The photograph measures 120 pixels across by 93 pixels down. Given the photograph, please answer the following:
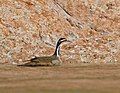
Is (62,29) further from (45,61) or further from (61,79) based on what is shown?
(61,79)

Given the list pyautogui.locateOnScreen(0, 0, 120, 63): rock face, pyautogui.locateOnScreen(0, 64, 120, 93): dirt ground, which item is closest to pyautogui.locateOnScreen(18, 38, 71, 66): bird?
pyautogui.locateOnScreen(0, 64, 120, 93): dirt ground

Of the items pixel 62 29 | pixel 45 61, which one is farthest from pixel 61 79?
pixel 62 29

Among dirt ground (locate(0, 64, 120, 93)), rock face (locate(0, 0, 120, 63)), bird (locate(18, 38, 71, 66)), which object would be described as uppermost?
rock face (locate(0, 0, 120, 63))

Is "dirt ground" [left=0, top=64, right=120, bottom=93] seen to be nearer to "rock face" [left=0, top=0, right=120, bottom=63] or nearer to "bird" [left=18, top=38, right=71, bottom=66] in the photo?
"bird" [left=18, top=38, right=71, bottom=66]

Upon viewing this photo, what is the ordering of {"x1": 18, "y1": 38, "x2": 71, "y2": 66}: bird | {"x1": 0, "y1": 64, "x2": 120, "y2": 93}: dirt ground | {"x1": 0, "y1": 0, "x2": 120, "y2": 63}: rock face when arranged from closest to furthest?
1. {"x1": 0, "y1": 64, "x2": 120, "y2": 93}: dirt ground
2. {"x1": 18, "y1": 38, "x2": 71, "y2": 66}: bird
3. {"x1": 0, "y1": 0, "x2": 120, "y2": 63}: rock face

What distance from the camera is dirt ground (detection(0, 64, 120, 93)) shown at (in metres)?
16.0

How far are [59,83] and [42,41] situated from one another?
32.9 feet

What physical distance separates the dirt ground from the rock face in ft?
8.75

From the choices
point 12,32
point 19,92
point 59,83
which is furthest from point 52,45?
point 19,92

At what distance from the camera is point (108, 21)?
31.5 meters

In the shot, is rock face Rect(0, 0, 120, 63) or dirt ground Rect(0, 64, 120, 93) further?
rock face Rect(0, 0, 120, 63)

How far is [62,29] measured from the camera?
29.2 meters

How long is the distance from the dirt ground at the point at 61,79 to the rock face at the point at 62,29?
267cm

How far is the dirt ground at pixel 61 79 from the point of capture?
16.0 meters
